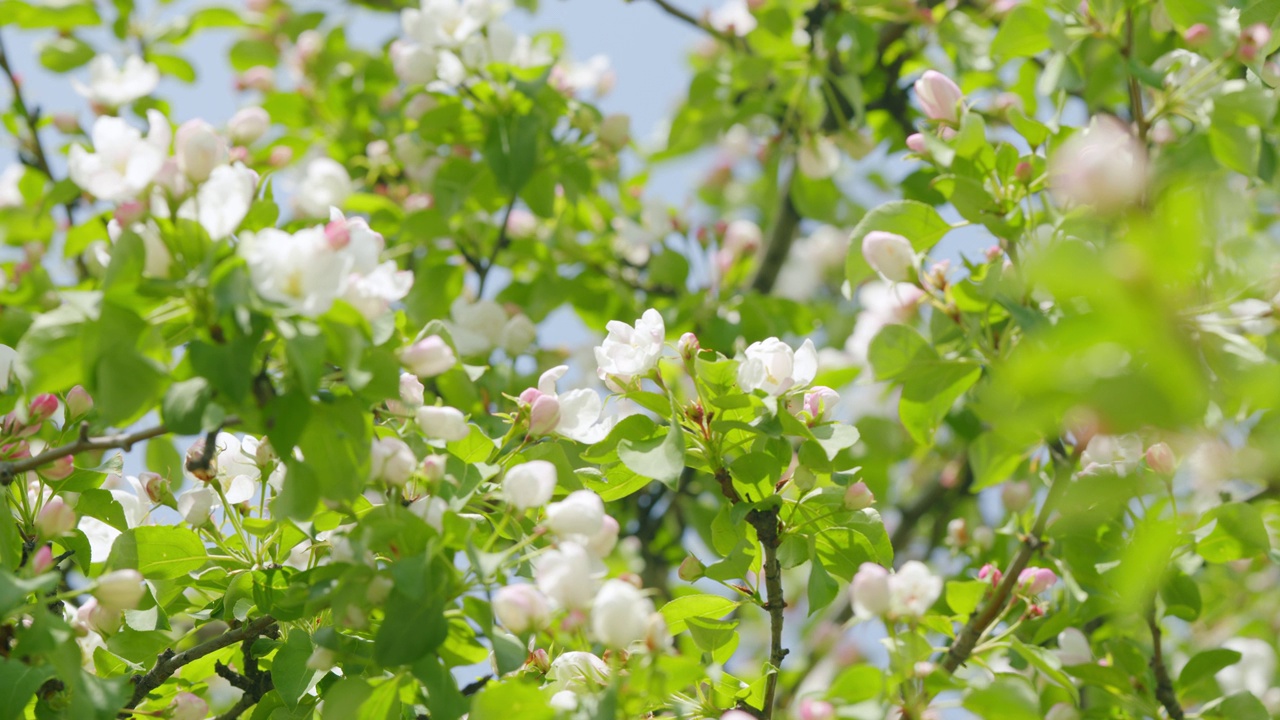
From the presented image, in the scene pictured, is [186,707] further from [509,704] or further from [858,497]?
[858,497]

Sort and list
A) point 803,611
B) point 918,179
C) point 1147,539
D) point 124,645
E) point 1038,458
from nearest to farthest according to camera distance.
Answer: point 1147,539 < point 124,645 < point 1038,458 < point 918,179 < point 803,611

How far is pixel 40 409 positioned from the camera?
1.35 metres

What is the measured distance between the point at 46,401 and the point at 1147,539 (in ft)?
3.96

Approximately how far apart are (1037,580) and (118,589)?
Result: 1163 millimetres

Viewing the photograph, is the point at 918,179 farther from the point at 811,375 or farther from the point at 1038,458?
the point at 811,375

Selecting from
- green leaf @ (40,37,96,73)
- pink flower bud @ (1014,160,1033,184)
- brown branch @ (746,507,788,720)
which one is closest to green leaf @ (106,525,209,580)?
brown branch @ (746,507,788,720)

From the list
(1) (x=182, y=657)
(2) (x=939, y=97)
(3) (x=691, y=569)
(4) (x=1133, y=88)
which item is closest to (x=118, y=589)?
(1) (x=182, y=657)

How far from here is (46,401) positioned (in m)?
1.35

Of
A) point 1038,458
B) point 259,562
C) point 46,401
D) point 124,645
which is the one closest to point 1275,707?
point 1038,458

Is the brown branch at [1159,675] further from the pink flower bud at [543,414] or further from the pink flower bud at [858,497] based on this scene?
the pink flower bud at [543,414]

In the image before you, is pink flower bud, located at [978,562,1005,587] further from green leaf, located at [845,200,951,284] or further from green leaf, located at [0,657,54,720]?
green leaf, located at [0,657,54,720]

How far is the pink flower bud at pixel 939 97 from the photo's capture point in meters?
1.62

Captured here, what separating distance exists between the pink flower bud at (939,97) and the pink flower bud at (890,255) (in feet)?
0.76

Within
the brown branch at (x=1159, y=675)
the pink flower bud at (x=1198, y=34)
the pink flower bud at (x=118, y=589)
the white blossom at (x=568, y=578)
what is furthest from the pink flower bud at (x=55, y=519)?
the pink flower bud at (x=1198, y=34)
